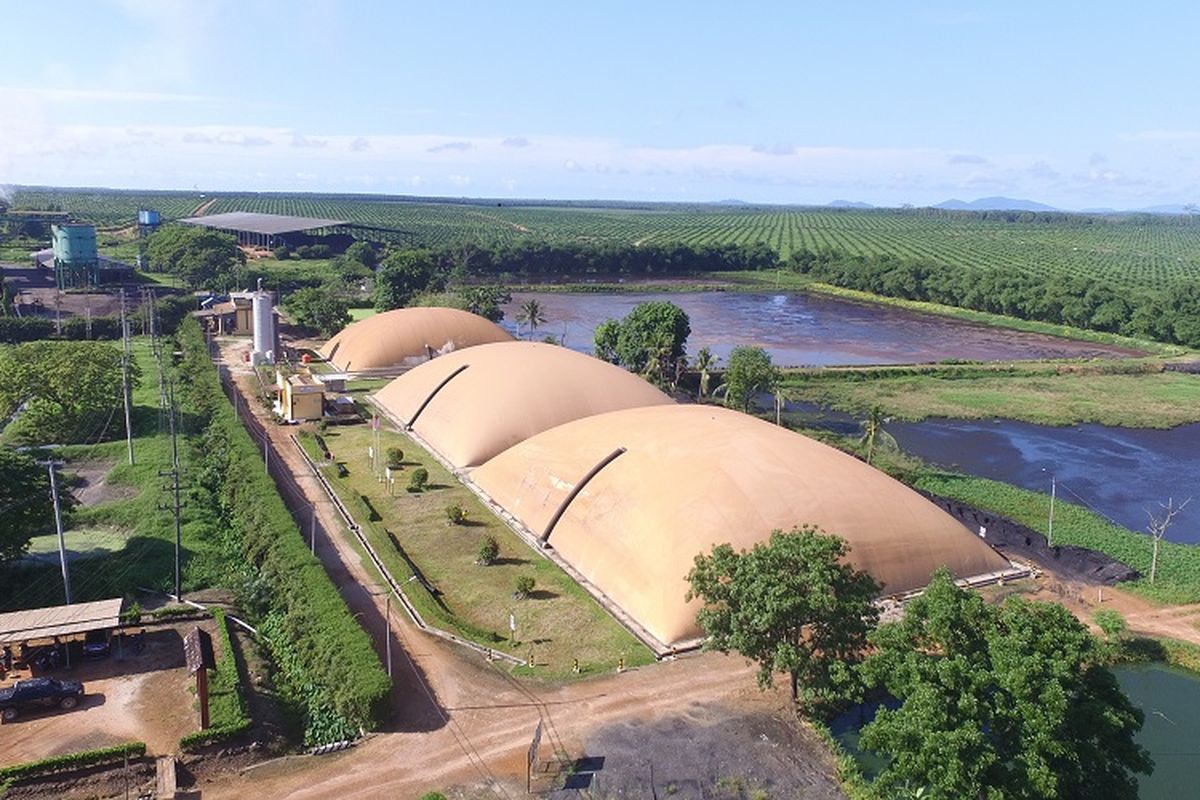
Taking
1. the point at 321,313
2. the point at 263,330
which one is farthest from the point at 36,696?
the point at 321,313

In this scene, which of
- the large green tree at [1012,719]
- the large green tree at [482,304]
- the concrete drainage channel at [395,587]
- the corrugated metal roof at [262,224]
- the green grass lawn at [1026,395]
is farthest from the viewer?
the corrugated metal roof at [262,224]

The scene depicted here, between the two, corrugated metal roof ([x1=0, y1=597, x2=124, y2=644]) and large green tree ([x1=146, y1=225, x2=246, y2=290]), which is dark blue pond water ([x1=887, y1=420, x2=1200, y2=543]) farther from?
large green tree ([x1=146, y1=225, x2=246, y2=290])

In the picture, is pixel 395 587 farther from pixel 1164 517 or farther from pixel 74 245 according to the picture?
pixel 74 245

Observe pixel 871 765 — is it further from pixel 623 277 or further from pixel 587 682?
pixel 623 277

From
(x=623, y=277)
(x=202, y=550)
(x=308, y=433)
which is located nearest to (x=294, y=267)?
(x=623, y=277)

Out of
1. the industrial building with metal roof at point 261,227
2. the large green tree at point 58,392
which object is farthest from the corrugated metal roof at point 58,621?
the industrial building with metal roof at point 261,227

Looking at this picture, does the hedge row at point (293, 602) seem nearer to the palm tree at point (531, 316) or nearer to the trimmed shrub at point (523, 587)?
the trimmed shrub at point (523, 587)
